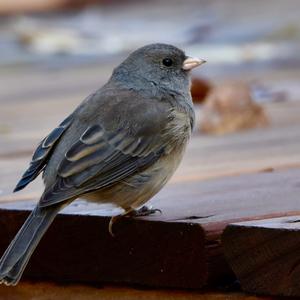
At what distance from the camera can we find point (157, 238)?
3637mm

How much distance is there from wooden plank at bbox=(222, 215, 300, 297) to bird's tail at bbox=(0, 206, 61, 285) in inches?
25.8

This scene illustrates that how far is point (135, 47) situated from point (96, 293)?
575 cm

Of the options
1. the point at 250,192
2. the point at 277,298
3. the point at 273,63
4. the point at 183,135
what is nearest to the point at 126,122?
the point at 183,135

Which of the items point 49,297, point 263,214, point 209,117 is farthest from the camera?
point 209,117

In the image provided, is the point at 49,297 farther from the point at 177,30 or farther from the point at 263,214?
the point at 177,30

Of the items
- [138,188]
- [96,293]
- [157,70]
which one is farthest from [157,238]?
[157,70]

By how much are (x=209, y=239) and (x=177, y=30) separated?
749 cm

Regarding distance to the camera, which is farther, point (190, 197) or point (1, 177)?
point (1, 177)

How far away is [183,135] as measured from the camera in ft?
14.7

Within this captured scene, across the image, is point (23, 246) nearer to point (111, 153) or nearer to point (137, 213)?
point (137, 213)

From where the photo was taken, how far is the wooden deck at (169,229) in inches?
139

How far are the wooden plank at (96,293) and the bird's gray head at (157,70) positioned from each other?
1065 millimetres

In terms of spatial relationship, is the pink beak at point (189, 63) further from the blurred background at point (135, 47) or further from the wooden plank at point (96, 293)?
the wooden plank at point (96, 293)

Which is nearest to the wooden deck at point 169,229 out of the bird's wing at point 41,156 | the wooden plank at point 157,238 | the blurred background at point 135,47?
the wooden plank at point 157,238
